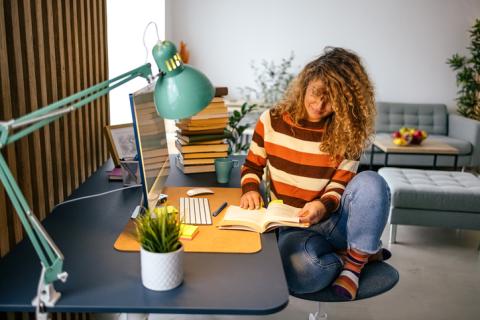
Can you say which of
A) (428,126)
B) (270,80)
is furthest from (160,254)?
(428,126)

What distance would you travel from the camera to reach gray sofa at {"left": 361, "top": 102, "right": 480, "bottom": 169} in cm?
493

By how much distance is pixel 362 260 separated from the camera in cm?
159

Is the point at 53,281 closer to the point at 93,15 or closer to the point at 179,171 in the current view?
the point at 179,171

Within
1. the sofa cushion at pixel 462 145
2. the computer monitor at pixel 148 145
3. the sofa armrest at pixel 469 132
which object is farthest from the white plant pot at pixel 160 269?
the sofa armrest at pixel 469 132

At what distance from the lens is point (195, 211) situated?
5.16 ft

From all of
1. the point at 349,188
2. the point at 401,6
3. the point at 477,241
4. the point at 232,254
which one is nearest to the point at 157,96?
the point at 232,254

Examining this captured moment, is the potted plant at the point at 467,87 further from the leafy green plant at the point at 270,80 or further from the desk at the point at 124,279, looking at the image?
the desk at the point at 124,279

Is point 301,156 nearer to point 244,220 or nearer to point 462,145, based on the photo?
point 244,220

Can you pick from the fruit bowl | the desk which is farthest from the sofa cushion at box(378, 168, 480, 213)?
the desk

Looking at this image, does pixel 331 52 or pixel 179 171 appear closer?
pixel 331 52

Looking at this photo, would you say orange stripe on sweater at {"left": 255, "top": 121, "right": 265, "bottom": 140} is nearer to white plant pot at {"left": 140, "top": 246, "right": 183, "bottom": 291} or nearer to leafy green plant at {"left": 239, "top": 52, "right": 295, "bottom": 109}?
white plant pot at {"left": 140, "top": 246, "right": 183, "bottom": 291}

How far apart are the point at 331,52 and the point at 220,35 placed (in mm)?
4043

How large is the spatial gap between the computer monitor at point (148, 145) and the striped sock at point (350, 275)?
670 millimetres

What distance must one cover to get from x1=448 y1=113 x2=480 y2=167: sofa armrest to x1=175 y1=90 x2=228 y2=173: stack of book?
363 cm
